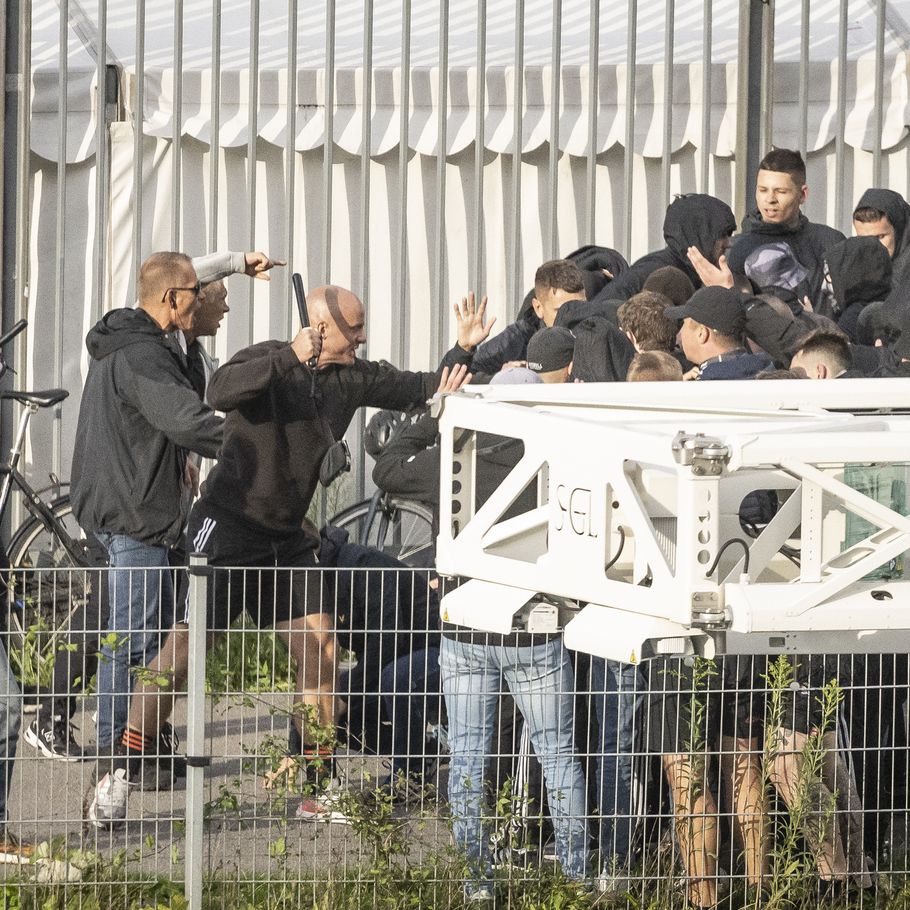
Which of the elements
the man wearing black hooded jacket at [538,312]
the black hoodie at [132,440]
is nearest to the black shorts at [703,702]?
the black hoodie at [132,440]

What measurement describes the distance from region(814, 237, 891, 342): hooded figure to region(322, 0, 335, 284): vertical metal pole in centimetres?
296

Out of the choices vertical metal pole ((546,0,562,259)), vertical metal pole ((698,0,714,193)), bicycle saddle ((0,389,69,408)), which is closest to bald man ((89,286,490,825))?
bicycle saddle ((0,389,69,408))

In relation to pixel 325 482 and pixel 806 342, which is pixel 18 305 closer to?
pixel 325 482

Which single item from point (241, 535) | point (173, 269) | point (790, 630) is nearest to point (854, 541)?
point (790, 630)

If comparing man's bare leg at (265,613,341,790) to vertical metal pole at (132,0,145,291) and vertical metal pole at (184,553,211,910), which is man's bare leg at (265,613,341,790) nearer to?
vertical metal pole at (184,553,211,910)

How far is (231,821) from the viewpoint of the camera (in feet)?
16.6

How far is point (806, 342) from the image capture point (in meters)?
6.02

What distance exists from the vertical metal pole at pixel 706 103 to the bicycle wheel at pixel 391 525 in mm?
2440

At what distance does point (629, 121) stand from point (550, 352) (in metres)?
3.66

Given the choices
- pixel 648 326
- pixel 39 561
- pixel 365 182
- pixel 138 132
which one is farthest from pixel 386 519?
pixel 648 326

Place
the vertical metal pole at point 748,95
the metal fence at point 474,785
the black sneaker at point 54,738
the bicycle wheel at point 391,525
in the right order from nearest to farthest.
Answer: the metal fence at point 474,785 → the black sneaker at point 54,738 → the bicycle wheel at point 391,525 → the vertical metal pole at point 748,95

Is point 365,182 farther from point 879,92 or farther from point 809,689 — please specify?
point 809,689

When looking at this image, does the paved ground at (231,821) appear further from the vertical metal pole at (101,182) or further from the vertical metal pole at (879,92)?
the vertical metal pole at (879,92)

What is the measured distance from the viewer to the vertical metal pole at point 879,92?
365 inches
